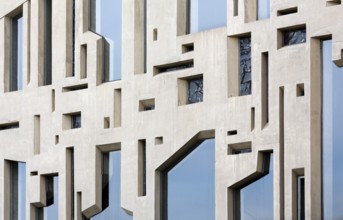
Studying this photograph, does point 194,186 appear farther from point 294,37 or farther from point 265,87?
point 294,37

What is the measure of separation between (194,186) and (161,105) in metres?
1.01

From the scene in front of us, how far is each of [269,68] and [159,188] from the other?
88.4 inches

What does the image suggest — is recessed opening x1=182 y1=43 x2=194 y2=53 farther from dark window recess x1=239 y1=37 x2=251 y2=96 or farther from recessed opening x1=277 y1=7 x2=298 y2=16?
recessed opening x1=277 y1=7 x2=298 y2=16

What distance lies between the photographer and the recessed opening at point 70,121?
59.4 feet

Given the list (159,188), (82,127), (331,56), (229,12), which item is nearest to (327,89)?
(331,56)

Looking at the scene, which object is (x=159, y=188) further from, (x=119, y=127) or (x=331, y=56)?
(x=331, y=56)

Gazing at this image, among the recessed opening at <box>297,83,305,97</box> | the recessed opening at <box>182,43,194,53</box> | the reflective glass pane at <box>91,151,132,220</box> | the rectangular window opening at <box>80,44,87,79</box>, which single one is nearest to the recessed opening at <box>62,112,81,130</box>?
the rectangular window opening at <box>80,44,87,79</box>

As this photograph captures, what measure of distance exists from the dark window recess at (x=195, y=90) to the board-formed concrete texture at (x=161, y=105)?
110 millimetres

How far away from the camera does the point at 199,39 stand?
1634cm

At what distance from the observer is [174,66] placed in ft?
54.9

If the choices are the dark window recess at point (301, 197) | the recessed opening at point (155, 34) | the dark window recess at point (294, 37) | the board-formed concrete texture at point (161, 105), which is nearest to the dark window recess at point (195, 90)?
the board-formed concrete texture at point (161, 105)

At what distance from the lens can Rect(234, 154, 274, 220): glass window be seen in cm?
1553

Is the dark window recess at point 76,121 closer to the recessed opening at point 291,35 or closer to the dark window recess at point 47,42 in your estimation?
the dark window recess at point 47,42

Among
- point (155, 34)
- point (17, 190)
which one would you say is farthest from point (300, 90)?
point (17, 190)
